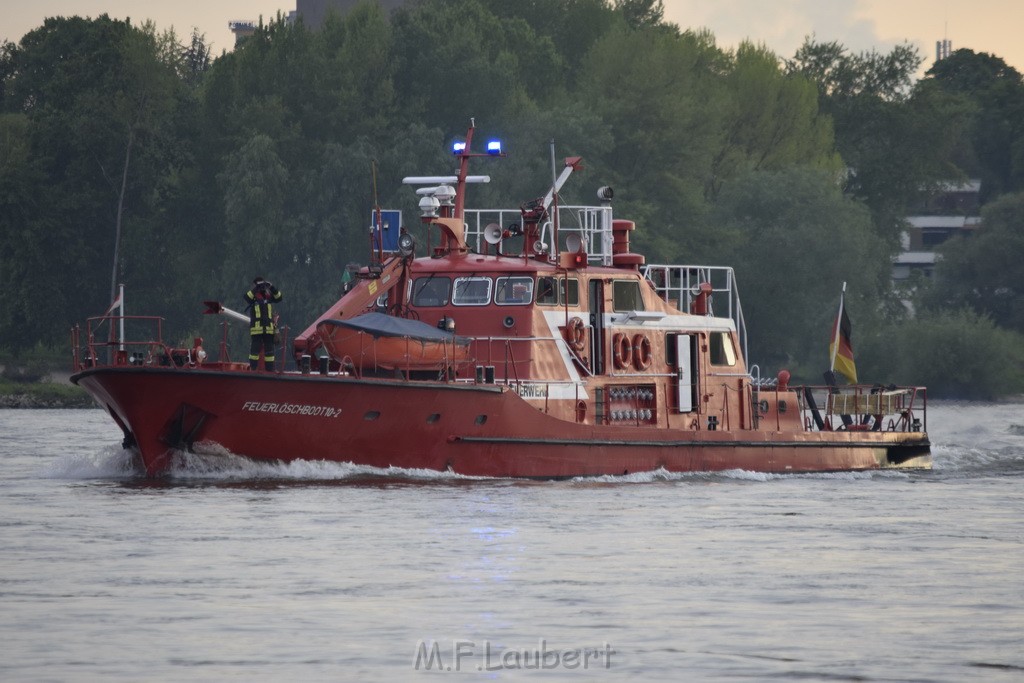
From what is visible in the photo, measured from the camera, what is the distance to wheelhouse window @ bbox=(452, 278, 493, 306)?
27875 mm

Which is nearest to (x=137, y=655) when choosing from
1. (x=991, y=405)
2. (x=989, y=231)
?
(x=991, y=405)

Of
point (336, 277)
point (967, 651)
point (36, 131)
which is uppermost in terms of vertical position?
point (36, 131)

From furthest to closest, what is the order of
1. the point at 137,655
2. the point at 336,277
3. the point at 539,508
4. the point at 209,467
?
the point at 336,277 < the point at 209,467 < the point at 539,508 < the point at 137,655

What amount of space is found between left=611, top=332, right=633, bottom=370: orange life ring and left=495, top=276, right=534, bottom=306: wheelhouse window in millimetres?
1719

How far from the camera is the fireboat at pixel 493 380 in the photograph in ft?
83.6

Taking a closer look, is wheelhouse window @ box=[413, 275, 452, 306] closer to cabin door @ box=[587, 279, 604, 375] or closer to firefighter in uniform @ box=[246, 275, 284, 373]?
cabin door @ box=[587, 279, 604, 375]

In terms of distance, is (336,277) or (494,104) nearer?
(336,277)

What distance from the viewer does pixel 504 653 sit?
14656 millimetres

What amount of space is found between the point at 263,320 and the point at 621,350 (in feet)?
19.0

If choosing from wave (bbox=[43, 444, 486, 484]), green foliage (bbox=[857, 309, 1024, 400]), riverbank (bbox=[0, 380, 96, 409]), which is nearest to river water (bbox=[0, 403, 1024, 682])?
wave (bbox=[43, 444, 486, 484])

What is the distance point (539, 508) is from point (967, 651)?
31.3ft

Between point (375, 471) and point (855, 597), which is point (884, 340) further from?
point (855, 597)

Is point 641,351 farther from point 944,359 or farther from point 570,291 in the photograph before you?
point 944,359

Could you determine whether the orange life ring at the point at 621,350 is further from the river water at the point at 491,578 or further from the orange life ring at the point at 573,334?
the river water at the point at 491,578
